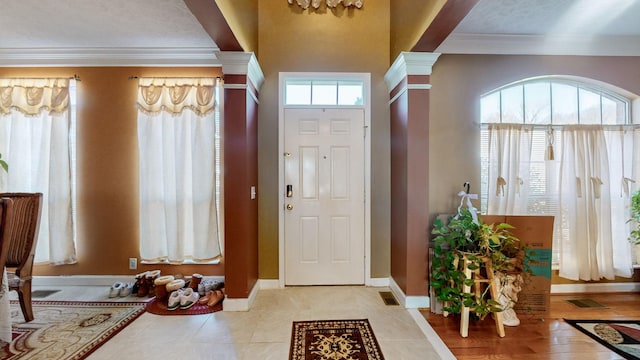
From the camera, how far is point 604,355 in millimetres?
1890

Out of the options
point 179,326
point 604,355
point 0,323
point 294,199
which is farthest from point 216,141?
point 604,355

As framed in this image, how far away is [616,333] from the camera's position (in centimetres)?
213

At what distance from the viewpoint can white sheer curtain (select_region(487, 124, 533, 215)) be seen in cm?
281

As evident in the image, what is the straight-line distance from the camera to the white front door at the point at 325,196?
305cm

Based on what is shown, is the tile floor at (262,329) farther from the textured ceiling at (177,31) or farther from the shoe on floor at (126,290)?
the textured ceiling at (177,31)

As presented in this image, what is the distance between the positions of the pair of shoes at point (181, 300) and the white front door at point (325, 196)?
3.27ft

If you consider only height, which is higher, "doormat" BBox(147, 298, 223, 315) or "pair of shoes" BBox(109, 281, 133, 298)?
"pair of shoes" BBox(109, 281, 133, 298)

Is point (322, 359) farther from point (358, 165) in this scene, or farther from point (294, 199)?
point (358, 165)

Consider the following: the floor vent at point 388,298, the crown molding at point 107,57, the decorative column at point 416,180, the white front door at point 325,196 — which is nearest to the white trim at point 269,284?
the white front door at point 325,196

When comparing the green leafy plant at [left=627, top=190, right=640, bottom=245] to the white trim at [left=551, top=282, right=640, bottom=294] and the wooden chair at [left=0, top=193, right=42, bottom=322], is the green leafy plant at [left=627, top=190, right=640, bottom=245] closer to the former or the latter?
the white trim at [left=551, top=282, right=640, bottom=294]

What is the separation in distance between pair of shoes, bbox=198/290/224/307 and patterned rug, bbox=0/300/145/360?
541 mm

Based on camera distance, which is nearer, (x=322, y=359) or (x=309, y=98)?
(x=322, y=359)

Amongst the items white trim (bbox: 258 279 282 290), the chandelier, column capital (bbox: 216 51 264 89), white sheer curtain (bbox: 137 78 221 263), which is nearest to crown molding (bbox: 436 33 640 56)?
the chandelier

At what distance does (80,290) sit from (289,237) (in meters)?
2.36
